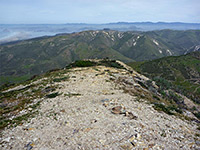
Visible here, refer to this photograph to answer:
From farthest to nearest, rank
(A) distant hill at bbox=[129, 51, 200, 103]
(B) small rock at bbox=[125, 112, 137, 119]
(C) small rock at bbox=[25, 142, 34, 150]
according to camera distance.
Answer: (A) distant hill at bbox=[129, 51, 200, 103], (B) small rock at bbox=[125, 112, 137, 119], (C) small rock at bbox=[25, 142, 34, 150]

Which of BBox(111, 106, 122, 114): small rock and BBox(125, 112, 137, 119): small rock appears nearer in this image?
BBox(125, 112, 137, 119): small rock

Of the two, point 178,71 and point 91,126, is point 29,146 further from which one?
point 178,71

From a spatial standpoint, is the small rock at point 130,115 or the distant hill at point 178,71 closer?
the small rock at point 130,115

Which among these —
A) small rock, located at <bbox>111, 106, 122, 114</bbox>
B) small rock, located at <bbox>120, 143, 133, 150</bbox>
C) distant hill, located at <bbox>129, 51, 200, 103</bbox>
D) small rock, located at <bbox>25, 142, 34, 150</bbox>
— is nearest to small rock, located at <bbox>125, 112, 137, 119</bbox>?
small rock, located at <bbox>111, 106, 122, 114</bbox>

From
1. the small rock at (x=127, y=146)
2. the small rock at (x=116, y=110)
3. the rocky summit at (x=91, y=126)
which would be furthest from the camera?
the small rock at (x=116, y=110)

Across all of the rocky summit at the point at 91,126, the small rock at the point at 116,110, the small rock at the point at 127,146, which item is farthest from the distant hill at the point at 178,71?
the small rock at the point at 127,146

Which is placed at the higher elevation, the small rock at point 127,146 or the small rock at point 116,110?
the small rock at point 127,146

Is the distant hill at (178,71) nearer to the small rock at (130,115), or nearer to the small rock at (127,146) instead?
the small rock at (130,115)

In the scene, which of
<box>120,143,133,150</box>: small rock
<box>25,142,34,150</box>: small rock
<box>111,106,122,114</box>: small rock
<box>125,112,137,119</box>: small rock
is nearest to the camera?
<box>120,143,133,150</box>: small rock

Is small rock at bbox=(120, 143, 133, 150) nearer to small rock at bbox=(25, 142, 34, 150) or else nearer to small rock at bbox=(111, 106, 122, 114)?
small rock at bbox=(111, 106, 122, 114)

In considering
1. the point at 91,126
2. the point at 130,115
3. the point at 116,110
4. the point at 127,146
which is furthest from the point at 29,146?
the point at 130,115

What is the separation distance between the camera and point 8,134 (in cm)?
1349

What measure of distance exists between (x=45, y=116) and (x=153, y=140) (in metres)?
11.9

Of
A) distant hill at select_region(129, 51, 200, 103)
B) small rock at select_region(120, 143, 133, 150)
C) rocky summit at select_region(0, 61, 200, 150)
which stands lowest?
distant hill at select_region(129, 51, 200, 103)
